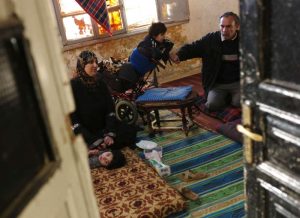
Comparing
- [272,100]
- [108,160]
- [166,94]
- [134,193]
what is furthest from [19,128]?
[166,94]

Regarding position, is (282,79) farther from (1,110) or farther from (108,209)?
(108,209)

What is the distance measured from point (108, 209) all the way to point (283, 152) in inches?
59.2

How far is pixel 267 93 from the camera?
3.44ft

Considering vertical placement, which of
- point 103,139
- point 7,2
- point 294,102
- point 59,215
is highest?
point 7,2

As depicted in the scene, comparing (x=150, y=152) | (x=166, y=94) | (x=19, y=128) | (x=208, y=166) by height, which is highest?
(x=19, y=128)

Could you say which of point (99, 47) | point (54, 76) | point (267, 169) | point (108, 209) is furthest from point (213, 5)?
point (54, 76)

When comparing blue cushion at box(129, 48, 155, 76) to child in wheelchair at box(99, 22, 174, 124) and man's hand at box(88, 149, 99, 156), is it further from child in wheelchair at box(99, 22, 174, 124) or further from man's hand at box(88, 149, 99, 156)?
man's hand at box(88, 149, 99, 156)

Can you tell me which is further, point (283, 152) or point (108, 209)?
point (108, 209)

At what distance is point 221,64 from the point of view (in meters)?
3.83

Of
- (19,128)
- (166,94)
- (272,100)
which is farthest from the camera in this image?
(166,94)

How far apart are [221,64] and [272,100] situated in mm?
2869

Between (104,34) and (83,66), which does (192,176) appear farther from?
(104,34)

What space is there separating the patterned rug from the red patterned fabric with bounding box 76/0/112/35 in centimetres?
176

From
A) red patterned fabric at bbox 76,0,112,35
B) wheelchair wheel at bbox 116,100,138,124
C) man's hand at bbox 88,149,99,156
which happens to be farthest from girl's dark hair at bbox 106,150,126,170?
red patterned fabric at bbox 76,0,112,35
